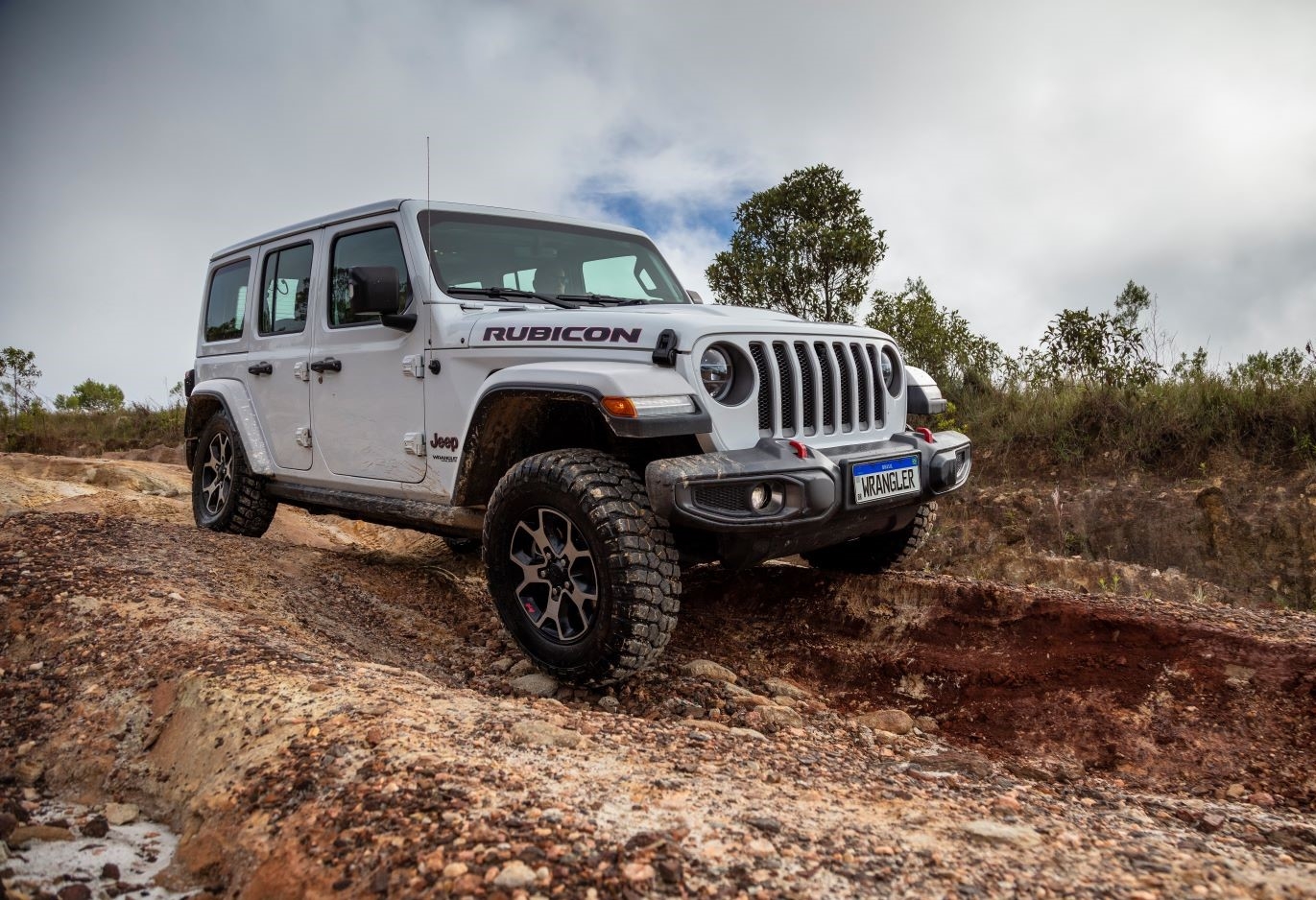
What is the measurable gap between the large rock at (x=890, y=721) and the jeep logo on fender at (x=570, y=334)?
5.34ft

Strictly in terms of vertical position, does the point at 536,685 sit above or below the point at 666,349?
below

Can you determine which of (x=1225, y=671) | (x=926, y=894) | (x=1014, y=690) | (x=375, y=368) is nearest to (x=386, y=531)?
(x=375, y=368)

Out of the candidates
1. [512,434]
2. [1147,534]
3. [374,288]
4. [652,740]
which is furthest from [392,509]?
[1147,534]

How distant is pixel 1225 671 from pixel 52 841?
376 centimetres

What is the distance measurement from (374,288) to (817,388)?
1.91 m

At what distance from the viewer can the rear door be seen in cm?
504

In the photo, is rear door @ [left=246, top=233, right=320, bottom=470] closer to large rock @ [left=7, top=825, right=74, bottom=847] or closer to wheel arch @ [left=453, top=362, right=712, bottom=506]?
wheel arch @ [left=453, top=362, right=712, bottom=506]

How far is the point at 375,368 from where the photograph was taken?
4.40m

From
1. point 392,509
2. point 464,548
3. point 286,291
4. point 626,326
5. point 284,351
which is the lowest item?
point 464,548

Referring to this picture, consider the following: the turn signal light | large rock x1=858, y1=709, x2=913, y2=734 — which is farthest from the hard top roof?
large rock x1=858, y1=709, x2=913, y2=734

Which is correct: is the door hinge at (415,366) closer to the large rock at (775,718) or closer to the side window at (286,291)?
the side window at (286,291)

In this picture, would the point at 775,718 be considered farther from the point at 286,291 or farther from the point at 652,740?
the point at 286,291

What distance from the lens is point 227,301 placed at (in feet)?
19.8

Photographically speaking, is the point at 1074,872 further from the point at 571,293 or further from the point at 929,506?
the point at 571,293
